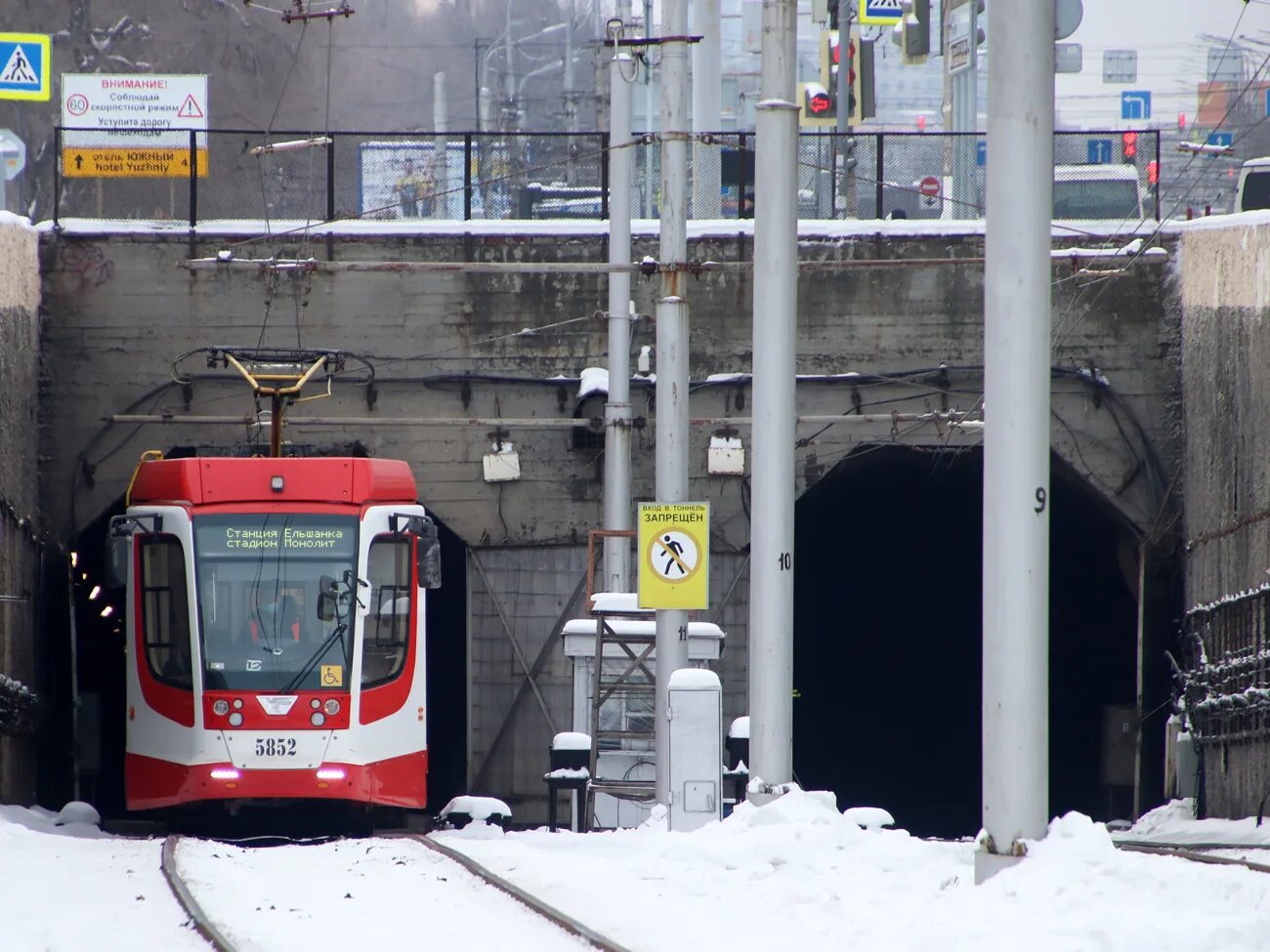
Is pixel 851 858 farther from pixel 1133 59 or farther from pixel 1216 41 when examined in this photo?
pixel 1133 59

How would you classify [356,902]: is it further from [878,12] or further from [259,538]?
[878,12]

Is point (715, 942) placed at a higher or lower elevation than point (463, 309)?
lower

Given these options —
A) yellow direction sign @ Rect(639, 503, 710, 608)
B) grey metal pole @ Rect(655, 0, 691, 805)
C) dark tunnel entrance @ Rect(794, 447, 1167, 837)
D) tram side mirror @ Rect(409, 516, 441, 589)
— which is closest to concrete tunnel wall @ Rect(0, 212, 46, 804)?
tram side mirror @ Rect(409, 516, 441, 589)

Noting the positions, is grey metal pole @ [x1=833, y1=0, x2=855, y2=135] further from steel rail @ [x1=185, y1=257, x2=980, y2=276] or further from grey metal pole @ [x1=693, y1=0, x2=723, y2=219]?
steel rail @ [x1=185, y1=257, x2=980, y2=276]

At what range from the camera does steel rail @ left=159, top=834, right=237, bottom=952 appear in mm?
9883

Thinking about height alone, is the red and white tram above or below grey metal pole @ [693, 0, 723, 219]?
below

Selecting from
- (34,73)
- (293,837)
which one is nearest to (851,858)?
(293,837)

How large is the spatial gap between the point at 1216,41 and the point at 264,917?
54063mm

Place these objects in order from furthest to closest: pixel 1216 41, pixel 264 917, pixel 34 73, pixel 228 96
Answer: pixel 1216 41, pixel 228 96, pixel 34 73, pixel 264 917

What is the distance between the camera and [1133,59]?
6531cm

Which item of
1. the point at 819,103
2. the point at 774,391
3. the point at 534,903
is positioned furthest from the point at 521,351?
the point at 819,103

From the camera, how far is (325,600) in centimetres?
1920

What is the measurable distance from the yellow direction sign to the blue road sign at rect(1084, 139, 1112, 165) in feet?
45.3

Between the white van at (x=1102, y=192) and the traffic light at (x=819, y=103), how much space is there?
1706cm
